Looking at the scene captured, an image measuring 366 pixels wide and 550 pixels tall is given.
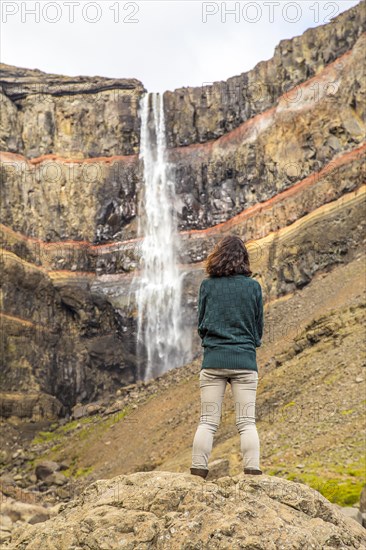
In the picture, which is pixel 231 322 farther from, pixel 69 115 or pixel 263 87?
pixel 69 115

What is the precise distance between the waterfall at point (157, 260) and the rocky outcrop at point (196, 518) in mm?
42978

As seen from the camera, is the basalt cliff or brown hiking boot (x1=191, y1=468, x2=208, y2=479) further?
the basalt cliff

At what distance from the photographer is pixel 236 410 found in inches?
270

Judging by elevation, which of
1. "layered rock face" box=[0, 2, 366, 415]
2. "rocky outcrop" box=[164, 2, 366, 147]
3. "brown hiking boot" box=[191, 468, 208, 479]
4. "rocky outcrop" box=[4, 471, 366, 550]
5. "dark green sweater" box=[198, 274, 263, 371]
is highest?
"rocky outcrop" box=[164, 2, 366, 147]

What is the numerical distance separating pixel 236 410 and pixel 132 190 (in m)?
52.5

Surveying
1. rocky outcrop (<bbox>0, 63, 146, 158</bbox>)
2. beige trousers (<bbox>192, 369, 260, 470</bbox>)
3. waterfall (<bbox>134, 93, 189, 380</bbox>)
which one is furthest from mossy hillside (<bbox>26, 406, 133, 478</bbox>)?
beige trousers (<bbox>192, 369, 260, 470</bbox>)

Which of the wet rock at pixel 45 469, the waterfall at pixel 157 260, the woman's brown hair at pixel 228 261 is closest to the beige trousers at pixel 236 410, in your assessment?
the woman's brown hair at pixel 228 261

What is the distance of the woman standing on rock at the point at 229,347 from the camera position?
6816 millimetres

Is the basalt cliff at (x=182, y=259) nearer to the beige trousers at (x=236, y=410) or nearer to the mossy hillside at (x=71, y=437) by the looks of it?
→ the mossy hillside at (x=71, y=437)

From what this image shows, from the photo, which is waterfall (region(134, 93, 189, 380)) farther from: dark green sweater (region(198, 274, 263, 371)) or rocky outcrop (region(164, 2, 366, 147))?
dark green sweater (region(198, 274, 263, 371))

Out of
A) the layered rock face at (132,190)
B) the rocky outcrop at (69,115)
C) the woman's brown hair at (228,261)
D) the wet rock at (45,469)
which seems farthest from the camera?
the rocky outcrop at (69,115)

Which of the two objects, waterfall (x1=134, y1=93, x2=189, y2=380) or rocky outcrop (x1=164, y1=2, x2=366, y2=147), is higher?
rocky outcrop (x1=164, y1=2, x2=366, y2=147)

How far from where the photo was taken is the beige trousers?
675 cm

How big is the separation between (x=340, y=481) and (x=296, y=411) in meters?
6.20
